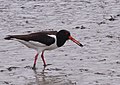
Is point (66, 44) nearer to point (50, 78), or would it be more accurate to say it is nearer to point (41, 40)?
point (41, 40)

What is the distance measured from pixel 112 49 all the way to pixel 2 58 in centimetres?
265

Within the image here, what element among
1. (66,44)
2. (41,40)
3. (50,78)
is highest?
(41,40)

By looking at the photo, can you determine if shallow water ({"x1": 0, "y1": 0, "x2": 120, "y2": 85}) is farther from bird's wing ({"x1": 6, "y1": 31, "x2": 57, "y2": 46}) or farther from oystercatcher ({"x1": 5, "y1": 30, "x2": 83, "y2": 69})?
bird's wing ({"x1": 6, "y1": 31, "x2": 57, "y2": 46})

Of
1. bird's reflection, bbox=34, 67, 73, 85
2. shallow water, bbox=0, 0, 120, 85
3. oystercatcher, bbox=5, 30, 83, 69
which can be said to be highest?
oystercatcher, bbox=5, 30, 83, 69

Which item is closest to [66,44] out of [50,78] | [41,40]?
[41,40]

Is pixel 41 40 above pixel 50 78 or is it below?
above

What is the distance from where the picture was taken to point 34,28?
14.8m

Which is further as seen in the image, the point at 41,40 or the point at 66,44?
the point at 66,44

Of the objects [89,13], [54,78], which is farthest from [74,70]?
[89,13]

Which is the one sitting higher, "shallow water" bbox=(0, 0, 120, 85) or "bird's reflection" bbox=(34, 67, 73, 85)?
"shallow water" bbox=(0, 0, 120, 85)

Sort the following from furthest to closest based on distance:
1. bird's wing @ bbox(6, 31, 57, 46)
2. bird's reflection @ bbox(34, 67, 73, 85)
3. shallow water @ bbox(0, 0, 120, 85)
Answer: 1. bird's wing @ bbox(6, 31, 57, 46)
2. shallow water @ bbox(0, 0, 120, 85)
3. bird's reflection @ bbox(34, 67, 73, 85)

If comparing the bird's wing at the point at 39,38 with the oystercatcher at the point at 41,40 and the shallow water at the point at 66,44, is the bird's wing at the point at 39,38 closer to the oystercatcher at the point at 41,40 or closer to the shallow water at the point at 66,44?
the oystercatcher at the point at 41,40

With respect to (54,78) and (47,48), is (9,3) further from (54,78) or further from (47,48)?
(54,78)

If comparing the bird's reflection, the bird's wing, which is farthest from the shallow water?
the bird's wing
